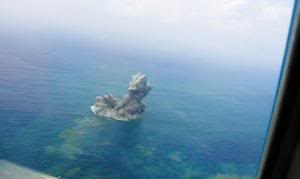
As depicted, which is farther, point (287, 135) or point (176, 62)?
point (176, 62)

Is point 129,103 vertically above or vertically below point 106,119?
above

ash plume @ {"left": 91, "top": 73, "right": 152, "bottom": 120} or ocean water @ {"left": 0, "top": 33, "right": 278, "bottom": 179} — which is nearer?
ocean water @ {"left": 0, "top": 33, "right": 278, "bottom": 179}

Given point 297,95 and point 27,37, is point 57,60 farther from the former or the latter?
point 297,95

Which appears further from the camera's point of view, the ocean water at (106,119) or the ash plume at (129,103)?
the ash plume at (129,103)

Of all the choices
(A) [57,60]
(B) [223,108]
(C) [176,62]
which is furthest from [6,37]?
(B) [223,108]
